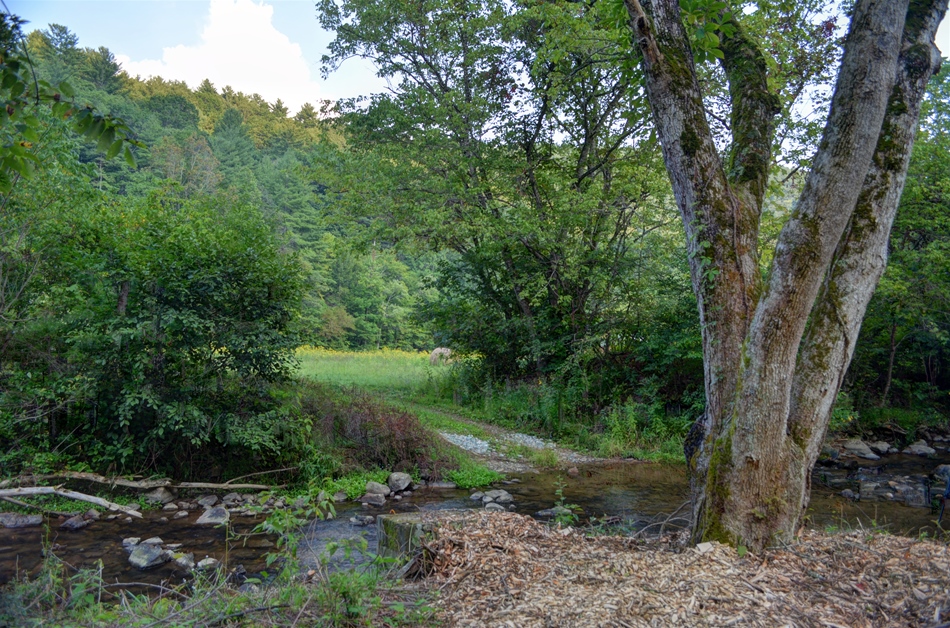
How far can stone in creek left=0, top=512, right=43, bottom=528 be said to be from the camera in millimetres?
7566

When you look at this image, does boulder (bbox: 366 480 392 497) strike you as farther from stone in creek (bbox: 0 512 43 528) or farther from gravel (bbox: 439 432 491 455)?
stone in creek (bbox: 0 512 43 528)

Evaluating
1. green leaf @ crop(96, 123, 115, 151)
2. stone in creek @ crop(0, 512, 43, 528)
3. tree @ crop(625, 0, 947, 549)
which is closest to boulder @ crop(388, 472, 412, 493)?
stone in creek @ crop(0, 512, 43, 528)

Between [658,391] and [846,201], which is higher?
[846,201]

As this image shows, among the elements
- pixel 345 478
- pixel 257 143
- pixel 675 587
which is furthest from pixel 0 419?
pixel 257 143

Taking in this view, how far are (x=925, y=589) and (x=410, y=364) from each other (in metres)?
25.8

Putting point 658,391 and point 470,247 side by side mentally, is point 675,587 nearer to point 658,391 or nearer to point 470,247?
point 658,391

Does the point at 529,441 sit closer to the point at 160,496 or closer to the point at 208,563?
the point at 160,496

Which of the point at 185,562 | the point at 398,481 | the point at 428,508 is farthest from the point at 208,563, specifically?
the point at 398,481

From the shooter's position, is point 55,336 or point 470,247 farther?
point 470,247

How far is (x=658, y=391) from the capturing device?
48.3 ft

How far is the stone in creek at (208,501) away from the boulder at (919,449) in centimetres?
1467

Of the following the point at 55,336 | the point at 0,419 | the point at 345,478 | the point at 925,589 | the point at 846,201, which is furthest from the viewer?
the point at 345,478

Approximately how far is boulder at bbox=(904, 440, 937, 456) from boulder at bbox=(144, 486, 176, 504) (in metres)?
15.3

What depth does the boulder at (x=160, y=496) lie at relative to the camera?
8859mm
